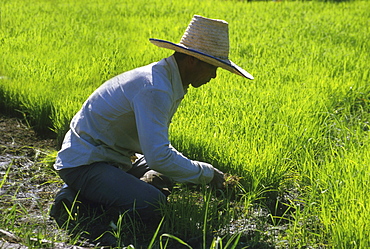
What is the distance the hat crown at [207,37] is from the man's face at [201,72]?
2.3 inches

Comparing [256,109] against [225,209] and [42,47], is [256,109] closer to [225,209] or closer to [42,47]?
[225,209]

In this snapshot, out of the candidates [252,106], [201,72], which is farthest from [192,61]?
[252,106]

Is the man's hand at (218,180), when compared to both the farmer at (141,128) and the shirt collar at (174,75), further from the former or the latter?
the shirt collar at (174,75)

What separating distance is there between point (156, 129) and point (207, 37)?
0.52 metres

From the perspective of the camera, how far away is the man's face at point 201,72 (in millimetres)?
2570

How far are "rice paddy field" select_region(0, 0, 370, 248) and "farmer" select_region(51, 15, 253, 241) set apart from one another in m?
0.19

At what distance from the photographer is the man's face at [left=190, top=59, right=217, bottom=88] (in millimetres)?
2570

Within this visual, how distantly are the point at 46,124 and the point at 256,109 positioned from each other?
5.31 ft

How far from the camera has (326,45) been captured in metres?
6.61

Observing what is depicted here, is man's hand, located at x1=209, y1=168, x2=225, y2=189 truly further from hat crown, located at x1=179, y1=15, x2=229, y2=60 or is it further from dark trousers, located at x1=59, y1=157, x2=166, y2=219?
hat crown, located at x1=179, y1=15, x2=229, y2=60

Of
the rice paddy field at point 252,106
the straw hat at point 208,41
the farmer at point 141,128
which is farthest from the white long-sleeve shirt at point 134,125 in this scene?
the rice paddy field at point 252,106

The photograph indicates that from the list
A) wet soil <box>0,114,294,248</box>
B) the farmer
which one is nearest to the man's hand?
the farmer

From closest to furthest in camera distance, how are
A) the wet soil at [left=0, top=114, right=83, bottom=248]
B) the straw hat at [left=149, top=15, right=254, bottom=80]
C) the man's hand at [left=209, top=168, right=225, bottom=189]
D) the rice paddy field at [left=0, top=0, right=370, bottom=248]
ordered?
1. the wet soil at [left=0, top=114, right=83, bottom=248]
2. the straw hat at [left=149, top=15, right=254, bottom=80]
3. the rice paddy field at [left=0, top=0, right=370, bottom=248]
4. the man's hand at [left=209, top=168, right=225, bottom=189]

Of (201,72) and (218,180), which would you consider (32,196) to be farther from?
(201,72)
